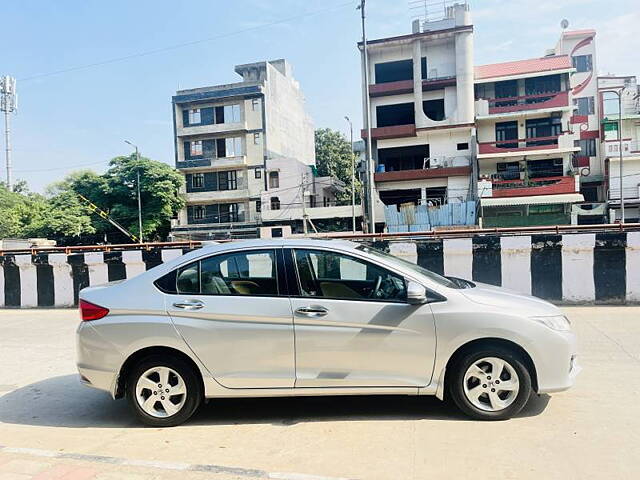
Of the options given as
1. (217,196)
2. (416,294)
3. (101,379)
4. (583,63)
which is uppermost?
(583,63)

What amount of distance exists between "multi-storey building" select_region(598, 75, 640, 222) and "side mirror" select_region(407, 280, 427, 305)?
35524 millimetres

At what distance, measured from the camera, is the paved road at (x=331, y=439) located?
10.7ft

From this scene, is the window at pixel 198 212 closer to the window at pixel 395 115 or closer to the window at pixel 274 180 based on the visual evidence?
the window at pixel 274 180

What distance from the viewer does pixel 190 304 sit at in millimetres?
4152

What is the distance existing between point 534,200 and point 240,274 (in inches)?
1243

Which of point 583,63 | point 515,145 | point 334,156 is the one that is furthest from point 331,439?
point 334,156

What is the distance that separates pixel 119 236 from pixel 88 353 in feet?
142

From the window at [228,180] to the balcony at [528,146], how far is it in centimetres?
2114

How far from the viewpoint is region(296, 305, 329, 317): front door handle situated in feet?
13.2

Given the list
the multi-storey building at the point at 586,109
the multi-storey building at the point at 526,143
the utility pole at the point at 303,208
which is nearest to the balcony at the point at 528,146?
the multi-storey building at the point at 526,143

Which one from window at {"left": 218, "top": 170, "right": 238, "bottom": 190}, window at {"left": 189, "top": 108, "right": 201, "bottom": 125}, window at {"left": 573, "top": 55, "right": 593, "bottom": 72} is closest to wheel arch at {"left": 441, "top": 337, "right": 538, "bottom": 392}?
window at {"left": 218, "top": 170, "right": 238, "bottom": 190}

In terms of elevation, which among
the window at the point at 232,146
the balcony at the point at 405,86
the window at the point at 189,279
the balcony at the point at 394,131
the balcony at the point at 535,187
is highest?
the balcony at the point at 405,86

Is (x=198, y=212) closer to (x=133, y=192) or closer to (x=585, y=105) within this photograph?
(x=133, y=192)

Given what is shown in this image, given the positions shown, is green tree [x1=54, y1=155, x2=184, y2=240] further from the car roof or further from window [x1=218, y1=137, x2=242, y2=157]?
the car roof
